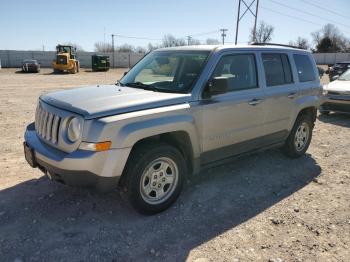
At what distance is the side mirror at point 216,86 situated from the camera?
4.11 m

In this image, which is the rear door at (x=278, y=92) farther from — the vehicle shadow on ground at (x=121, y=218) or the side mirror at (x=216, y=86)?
the side mirror at (x=216, y=86)

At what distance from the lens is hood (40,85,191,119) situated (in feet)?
11.6

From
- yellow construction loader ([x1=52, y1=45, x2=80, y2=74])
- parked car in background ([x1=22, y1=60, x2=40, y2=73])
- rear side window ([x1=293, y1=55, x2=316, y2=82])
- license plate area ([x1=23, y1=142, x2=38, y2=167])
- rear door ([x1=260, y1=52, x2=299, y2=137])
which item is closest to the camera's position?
license plate area ([x1=23, y1=142, x2=38, y2=167])

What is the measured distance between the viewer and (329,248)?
11.5 feet

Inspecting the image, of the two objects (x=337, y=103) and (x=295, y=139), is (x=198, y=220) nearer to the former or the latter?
(x=295, y=139)

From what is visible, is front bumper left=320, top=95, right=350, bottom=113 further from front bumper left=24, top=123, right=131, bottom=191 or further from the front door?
front bumper left=24, top=123, right=131, bottom=191

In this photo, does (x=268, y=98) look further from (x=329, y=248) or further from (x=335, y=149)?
(x=335, y=149)

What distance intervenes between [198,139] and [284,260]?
1.65 metres

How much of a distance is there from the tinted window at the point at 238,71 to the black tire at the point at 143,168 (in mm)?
1204

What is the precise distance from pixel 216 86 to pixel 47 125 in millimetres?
2009

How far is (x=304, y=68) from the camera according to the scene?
20.0 feet

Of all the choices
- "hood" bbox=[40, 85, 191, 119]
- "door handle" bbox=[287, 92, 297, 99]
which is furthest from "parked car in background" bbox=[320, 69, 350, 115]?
"hood" bbox=[40, 85, 191, 119]

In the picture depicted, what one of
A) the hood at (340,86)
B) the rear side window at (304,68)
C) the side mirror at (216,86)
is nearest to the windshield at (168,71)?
the side mirror at (216,86)

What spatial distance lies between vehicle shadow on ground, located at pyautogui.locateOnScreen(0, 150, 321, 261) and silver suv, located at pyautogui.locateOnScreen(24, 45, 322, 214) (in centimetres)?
33
